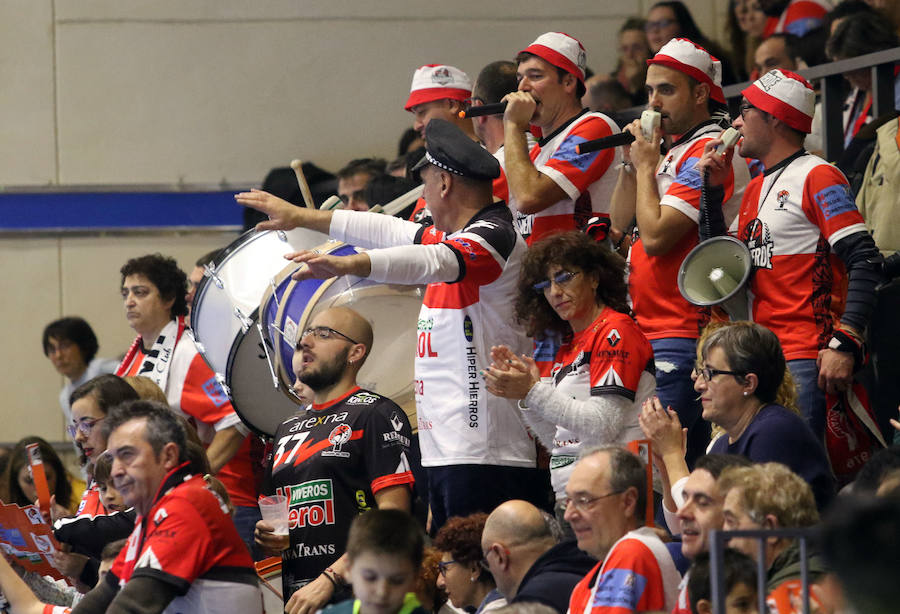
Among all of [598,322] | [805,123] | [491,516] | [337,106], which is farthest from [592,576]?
[337,106]

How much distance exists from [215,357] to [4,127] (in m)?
4.82

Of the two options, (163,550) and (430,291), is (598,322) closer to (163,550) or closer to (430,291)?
(430,291)

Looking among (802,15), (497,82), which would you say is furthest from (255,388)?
(802,15)

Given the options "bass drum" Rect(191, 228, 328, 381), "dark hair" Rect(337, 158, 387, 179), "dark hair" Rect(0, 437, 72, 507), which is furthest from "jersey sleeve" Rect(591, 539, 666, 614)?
"dark hair" Rect(337, 158, 387, 179)

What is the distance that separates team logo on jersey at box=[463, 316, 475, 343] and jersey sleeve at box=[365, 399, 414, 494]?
0.36 metres

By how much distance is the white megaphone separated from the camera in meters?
4.60

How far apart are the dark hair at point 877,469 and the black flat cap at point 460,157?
159 centimetres

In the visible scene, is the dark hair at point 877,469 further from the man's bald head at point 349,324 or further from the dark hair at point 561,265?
the man's bald head at point 349,324

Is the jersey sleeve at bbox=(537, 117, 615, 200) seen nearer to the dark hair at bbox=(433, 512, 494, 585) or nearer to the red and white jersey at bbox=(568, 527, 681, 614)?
the dark hair at bbox=(433, 512, 494, 585)

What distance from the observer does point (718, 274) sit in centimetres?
461

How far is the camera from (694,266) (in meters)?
4.67

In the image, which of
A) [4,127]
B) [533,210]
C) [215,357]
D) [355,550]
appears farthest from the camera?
[4,127]

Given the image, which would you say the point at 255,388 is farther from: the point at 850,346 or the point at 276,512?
the point at 850,346

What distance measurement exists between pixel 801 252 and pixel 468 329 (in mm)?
1115
